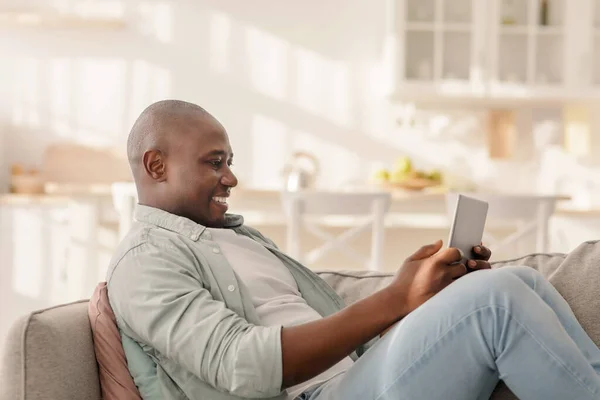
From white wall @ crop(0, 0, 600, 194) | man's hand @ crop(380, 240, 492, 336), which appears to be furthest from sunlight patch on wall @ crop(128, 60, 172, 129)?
man's hand @ crop(380, 240, 492, 336)

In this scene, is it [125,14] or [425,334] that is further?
[125,14]

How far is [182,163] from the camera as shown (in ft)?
5.67

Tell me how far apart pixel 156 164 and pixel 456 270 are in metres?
A: 0.62

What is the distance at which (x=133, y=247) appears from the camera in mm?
1584

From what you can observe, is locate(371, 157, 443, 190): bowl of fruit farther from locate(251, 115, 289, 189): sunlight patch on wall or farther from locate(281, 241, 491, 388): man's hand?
locate(281, 241, 491, 388): man's hand

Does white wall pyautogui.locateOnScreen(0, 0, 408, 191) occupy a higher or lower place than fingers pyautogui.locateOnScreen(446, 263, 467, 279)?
higher

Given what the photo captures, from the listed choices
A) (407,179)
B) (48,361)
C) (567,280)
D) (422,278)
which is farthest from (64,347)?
(407,179)

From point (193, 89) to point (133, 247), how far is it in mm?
3514

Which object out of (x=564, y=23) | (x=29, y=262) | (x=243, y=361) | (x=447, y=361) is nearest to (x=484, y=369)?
(x=447, y=361)

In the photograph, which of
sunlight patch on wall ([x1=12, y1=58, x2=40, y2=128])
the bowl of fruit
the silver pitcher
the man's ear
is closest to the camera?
the man's ear

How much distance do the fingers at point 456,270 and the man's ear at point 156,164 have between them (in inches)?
23.1

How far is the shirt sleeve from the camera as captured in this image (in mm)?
1407

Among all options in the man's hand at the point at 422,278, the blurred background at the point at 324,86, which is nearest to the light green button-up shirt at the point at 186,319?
the man's hand at the point at 422,278

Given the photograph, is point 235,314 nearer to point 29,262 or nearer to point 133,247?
point 133,247
